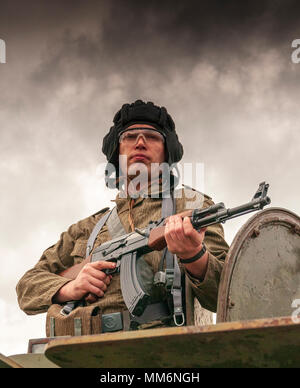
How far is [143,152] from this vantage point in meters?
4.62

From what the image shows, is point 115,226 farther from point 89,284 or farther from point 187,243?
point 187,243

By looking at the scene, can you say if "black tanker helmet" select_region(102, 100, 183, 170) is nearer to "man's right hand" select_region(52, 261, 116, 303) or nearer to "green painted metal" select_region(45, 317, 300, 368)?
"man's right hand" select_region(52, 261, 116, 303)

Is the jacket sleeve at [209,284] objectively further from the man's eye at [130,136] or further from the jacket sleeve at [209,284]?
the man's eye at [130,136]

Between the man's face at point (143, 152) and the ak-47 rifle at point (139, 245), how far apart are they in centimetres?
67

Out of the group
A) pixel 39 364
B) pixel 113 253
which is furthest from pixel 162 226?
pixel 39 364

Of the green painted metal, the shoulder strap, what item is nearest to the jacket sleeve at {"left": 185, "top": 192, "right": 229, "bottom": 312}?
the shoulder strap

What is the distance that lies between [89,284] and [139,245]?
1.50 ft

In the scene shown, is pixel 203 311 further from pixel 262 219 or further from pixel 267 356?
pixel 267 356

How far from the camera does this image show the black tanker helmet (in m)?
4.76

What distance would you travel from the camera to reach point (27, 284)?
14.6ft

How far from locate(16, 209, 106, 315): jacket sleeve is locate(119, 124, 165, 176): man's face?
2.11ft

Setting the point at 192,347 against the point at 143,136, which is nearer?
the point at 192,347

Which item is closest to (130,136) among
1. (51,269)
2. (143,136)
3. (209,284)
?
(143,136)

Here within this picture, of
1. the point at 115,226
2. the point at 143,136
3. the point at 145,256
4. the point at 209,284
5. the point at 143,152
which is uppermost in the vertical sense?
the point at 143,136
